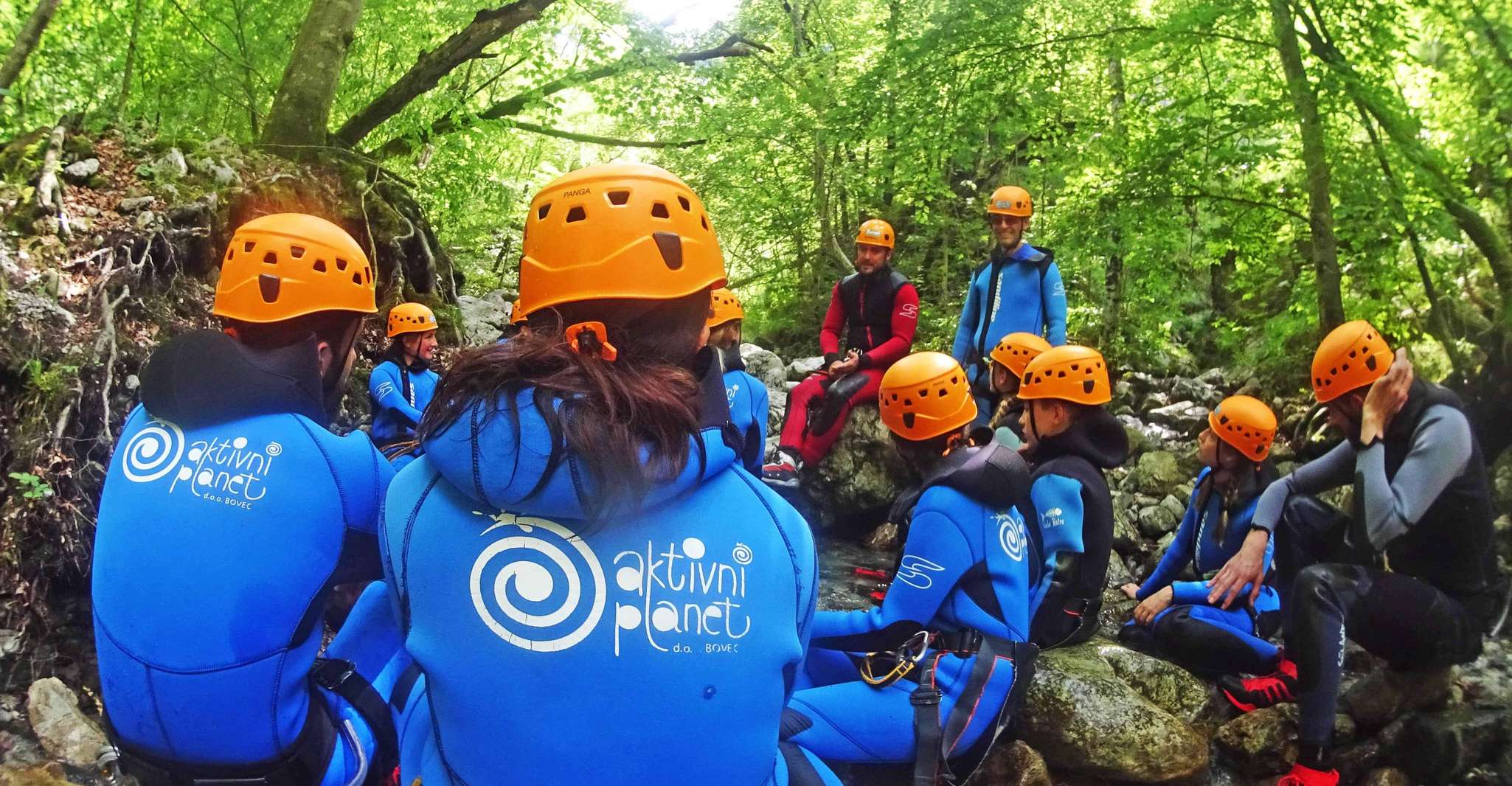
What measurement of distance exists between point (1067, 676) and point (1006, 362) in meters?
2.46

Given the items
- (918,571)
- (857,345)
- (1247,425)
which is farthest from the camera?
(857,345)

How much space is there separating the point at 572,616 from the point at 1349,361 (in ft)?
12.9

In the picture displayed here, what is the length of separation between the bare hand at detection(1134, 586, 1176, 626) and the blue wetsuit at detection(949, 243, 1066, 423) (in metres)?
2.06

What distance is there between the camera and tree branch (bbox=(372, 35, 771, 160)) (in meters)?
9.63

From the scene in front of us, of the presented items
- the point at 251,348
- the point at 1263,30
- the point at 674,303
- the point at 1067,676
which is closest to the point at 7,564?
the point at 251,348

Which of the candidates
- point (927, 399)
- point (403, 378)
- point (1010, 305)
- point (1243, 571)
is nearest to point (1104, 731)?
point (1243, 571)

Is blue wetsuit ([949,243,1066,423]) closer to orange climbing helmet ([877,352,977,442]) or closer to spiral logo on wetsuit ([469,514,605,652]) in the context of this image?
orange climbing helmet ([877,352,977,442])

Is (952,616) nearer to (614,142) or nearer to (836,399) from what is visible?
(836,399)

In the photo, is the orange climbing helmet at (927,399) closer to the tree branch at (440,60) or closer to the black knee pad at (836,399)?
the black knee pad at (836,399)

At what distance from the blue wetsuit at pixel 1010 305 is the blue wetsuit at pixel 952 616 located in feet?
11.5

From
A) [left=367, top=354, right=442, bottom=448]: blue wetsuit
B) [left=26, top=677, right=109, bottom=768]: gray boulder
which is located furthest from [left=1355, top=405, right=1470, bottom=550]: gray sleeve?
[left=367, top=354, right=442, bottom=448]: blue wetsuit

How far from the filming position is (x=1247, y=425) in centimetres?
503

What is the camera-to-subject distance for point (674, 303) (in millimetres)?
Result: 1784

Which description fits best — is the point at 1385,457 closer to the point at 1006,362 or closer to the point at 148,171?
the point at 1006,362
